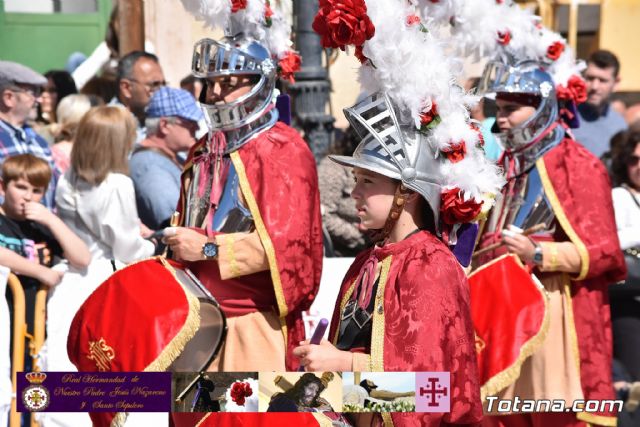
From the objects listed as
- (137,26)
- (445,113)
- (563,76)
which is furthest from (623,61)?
(445,113)

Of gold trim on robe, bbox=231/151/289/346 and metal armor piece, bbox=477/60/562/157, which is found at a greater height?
metal armor piece, bbox=477/60/562/157

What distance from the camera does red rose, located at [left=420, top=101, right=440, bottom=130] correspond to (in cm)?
406

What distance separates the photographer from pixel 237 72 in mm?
5488

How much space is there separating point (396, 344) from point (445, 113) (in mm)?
757

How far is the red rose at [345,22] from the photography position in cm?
399

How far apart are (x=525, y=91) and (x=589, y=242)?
804 mm

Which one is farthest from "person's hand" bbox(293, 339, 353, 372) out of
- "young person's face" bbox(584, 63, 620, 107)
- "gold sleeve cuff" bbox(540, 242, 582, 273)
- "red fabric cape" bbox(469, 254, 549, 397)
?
"young person's face" bbox(584, 63, 620, 107)

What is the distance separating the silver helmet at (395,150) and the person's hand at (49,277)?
250cm

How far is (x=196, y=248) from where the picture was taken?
5.29 m

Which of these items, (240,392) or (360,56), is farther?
(360,56)

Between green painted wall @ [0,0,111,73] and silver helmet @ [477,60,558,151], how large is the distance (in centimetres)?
375

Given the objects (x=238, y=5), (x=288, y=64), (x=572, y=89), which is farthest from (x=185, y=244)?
(x=572, y=89)

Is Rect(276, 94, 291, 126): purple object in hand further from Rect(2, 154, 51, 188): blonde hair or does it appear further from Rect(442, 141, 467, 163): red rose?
Rect(442, 141, 467, 163): red rose

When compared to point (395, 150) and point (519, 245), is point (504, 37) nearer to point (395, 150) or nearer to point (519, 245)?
point (519, 245)
